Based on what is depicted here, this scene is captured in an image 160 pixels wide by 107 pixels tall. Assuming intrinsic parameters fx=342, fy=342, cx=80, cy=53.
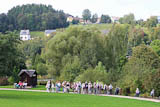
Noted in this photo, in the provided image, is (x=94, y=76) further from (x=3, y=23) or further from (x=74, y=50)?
(x=3, y=23)

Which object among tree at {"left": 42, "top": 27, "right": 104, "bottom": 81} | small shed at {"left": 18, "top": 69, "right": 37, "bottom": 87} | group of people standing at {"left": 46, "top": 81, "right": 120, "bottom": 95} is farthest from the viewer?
tree at {"left": 42, "top": 27, "right": 104, "bottom": 81}

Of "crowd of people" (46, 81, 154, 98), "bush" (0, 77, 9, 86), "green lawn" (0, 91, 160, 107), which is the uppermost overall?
"green lawn" (0, 91, 160, 107)

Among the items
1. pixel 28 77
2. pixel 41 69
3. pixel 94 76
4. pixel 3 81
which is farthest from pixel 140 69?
pixel 41 69

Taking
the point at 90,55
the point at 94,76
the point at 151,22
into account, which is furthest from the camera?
the point at 151,22

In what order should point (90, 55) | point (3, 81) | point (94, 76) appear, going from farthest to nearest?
point (3, 81) < point (90, 55) < point (94, 76)

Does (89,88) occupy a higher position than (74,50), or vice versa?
(74,50)

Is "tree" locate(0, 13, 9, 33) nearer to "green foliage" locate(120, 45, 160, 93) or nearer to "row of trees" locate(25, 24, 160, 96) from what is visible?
"row of trees" locate(25, 24, 160, 96)

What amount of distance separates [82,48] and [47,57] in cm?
649

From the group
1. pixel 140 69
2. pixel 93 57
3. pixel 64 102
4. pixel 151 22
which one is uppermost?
pixel 151 22

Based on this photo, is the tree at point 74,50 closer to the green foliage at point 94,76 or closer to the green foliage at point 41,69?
the green foliage at point 94,76

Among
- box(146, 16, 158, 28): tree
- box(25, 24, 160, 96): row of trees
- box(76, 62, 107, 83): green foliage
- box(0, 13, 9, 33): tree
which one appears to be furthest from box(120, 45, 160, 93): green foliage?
box(0, 13, 9, 33): tree

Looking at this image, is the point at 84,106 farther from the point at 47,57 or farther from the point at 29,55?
the point at 29,55

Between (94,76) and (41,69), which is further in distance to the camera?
(41,69)

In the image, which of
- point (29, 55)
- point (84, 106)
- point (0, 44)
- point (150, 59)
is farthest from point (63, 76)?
point (29, 55)
